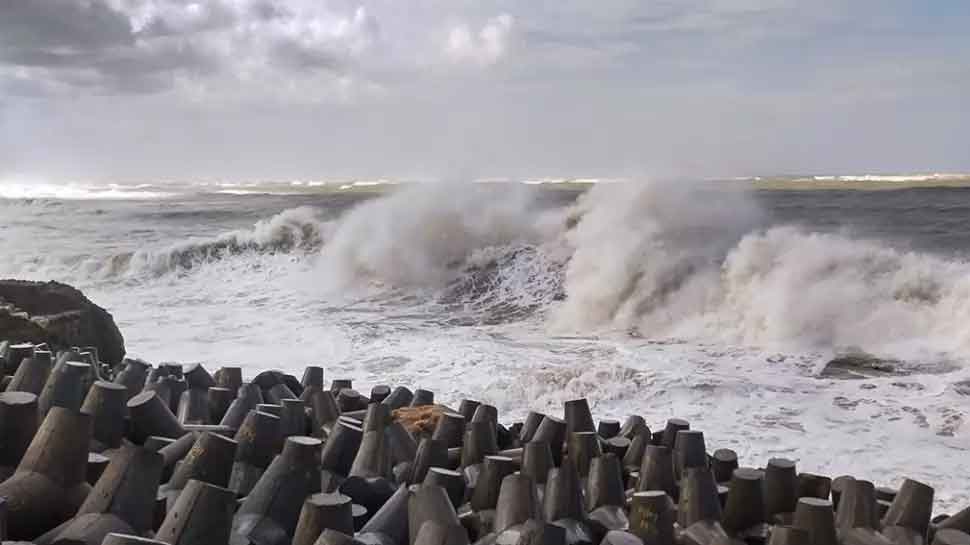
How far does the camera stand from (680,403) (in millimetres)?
8219

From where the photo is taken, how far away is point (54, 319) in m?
7.06

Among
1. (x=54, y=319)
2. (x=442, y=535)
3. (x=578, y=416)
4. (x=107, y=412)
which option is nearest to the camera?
(x=442, y=535)

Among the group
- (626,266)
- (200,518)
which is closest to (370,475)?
(200,518)

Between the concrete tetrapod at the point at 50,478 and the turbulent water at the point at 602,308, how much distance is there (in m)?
4.86

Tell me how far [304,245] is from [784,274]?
11.7 meters

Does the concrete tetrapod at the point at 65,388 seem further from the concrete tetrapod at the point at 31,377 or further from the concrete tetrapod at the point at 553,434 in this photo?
the concrete tetrapod at the point at 553,434

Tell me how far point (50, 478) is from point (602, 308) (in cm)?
1260

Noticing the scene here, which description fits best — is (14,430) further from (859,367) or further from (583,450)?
(859,367)

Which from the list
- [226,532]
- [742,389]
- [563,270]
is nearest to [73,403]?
[226,532]

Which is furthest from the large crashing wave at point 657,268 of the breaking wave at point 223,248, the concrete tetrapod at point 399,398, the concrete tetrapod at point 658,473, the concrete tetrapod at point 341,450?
the concrete tetrapod at point 341,450

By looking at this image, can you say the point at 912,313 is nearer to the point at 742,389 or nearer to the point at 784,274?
the point at 784,274

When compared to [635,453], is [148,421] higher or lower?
higher

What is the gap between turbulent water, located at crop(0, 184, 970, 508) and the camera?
810cm

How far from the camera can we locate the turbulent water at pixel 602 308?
810 cm
